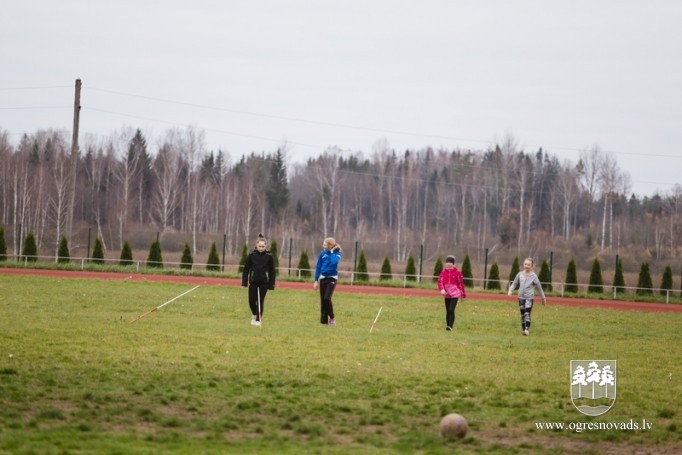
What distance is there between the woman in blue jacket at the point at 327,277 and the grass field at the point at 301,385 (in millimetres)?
402

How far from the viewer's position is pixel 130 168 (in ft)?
311

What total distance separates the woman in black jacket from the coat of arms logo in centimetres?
769

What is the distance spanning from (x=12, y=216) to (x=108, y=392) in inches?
3085

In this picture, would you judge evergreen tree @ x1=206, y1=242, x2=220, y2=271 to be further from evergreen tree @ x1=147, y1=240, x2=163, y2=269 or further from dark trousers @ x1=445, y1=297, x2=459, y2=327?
Result: dark trousers @ x1=445, y1=297, x2=459, y2=327

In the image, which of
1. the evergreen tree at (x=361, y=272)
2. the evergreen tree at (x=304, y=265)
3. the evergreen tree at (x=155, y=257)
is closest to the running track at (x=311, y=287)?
the evergreen tree at (x=361, y=272)

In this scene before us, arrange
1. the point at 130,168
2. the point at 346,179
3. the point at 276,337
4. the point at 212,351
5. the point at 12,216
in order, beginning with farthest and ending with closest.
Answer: the point at 346,179
the point at 130,168
the point at 12,216
the point at 276,337
the point at 212,351

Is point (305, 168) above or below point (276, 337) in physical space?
above

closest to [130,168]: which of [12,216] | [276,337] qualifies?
[12,216]

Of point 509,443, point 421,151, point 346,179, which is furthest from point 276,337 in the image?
point 421,151

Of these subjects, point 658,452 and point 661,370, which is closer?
point 658,452

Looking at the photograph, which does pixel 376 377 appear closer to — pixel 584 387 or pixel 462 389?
pixel 462 389

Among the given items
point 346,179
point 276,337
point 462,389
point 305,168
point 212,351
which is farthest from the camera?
point 305,168

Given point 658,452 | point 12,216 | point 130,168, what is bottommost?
point 658,452

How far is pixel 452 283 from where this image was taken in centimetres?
2180
